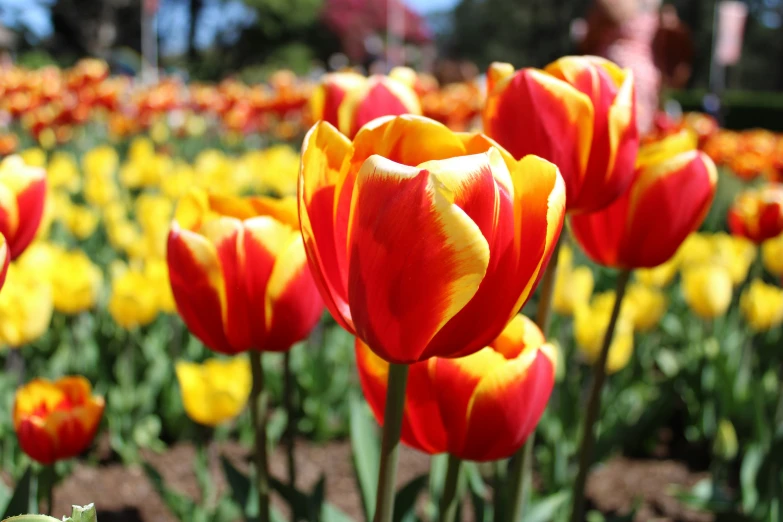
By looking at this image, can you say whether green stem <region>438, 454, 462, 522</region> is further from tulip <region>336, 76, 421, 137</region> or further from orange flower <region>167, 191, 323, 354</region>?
tulip <region>336, 76, 421, 137</region>

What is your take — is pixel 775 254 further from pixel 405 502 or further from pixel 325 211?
pixel 325 211

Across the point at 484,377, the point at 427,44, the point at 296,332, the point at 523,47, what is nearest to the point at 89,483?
the point at 296,332

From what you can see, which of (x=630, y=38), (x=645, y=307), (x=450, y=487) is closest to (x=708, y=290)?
(x=645, y=307)

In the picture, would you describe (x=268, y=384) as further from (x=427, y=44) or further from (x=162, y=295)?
(x=427, y=44)

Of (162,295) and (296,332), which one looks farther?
(162,295)

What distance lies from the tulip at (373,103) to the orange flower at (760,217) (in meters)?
1.24

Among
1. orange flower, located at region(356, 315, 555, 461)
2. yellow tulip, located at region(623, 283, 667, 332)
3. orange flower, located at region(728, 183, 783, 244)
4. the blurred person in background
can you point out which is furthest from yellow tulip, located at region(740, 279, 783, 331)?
the blurred person in background

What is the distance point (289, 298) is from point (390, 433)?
27 cm

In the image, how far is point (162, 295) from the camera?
2121mm

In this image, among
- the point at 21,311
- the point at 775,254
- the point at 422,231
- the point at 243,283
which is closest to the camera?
the point at 422,231

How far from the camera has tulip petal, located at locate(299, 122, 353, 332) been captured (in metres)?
0.59

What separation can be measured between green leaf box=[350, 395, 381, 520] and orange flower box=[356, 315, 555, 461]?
23.3 inches

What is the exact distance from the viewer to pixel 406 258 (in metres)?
0.54

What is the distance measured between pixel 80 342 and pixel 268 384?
0.63 meters
